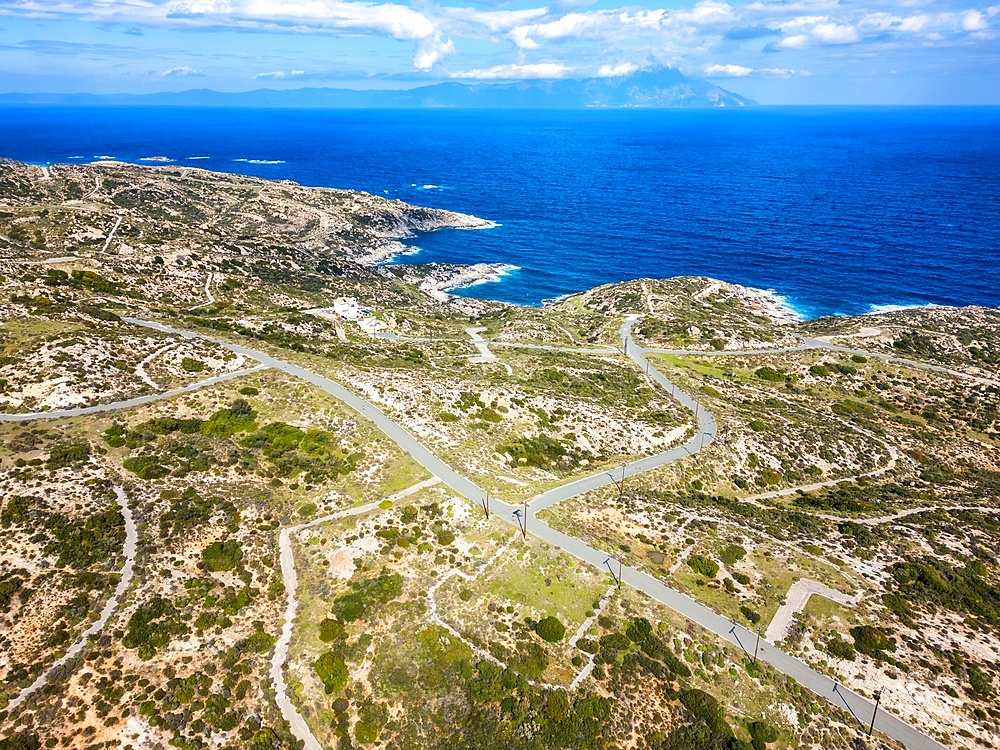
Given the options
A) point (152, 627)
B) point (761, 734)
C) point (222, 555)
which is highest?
point (152, 627)

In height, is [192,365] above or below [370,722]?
above

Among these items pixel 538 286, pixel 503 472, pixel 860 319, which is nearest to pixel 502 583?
pixel 503 472

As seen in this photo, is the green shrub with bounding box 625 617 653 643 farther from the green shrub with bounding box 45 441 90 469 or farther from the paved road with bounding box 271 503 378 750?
the green shrub with bounding box 45 441 90 469

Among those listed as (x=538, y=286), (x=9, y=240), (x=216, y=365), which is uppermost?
(x=9, y=240)

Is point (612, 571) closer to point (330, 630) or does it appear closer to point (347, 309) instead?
point (330, 630)

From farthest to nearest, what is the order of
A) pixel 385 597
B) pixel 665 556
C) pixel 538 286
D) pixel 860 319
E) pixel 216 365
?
pixel 538 286, pixel 860 319, pixel 216 365, pixel 665 556, pixel 385 597

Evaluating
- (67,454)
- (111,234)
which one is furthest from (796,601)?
(111,234)

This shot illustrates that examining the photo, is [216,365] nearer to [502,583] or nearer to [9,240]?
[502,583]

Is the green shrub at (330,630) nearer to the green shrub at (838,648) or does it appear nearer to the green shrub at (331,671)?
the green shrub at (331,671)
